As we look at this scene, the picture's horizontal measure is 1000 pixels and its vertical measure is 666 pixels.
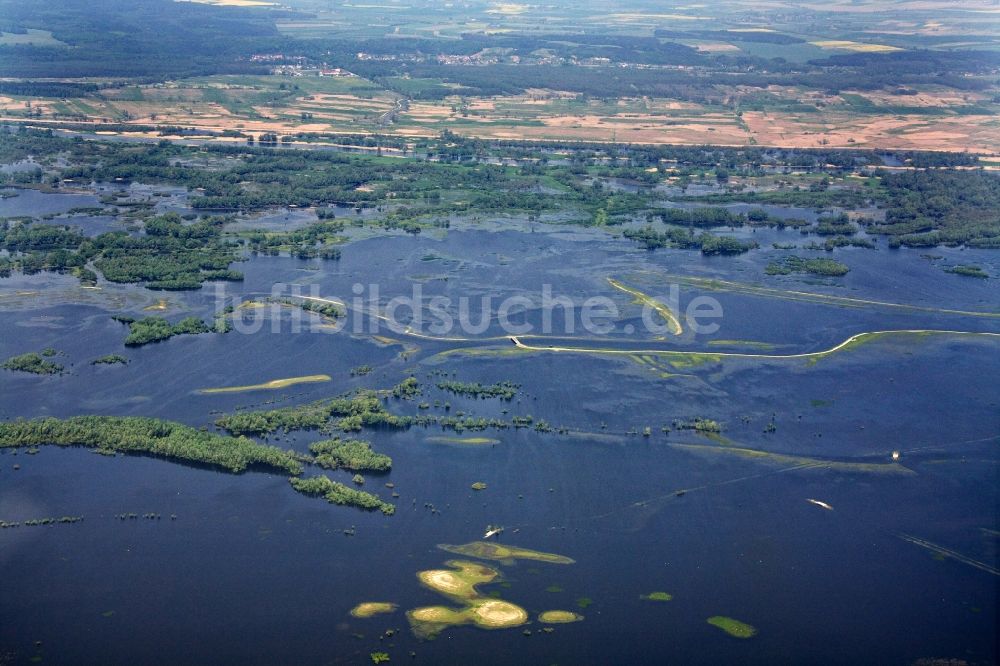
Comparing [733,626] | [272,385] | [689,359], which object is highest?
[689,359]

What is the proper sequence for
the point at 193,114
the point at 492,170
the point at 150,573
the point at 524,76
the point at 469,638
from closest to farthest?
the point at 469,638 < the point at 150,573 < the point at 492,170 < the point at 193,114 < the point at 524,76

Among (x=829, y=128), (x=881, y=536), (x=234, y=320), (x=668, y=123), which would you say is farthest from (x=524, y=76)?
(x=881, y=536)

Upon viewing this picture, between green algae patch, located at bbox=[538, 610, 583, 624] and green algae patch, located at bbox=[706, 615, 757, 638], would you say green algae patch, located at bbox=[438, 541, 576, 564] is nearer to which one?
green algae patch, located at bbox=[538, 610, 583, 624]

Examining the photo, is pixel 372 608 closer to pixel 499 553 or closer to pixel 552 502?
pixel 499 553

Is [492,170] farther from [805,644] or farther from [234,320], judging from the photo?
[805,644]

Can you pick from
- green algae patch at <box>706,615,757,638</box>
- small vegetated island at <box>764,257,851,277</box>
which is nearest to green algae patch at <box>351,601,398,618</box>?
green algae patch at <box>706,615,757,638</box>

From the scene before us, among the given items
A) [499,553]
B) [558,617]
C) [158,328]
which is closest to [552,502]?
[499,553]
